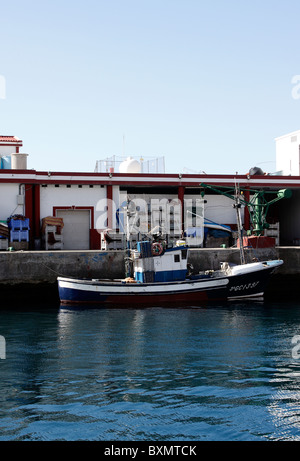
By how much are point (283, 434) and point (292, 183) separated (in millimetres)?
29744

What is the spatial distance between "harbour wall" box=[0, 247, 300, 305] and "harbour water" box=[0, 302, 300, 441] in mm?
5787

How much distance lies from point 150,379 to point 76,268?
50.4 feet

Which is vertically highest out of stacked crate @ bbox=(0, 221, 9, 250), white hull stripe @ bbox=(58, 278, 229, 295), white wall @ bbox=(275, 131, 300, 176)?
white wall @ bbox=(275, 131, 300, 176)

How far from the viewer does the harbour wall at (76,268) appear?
26.9m

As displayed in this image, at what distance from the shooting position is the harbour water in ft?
32.4

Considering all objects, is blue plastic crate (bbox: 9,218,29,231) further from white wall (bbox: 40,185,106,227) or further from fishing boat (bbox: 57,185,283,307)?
fishing boat (bbox: 57,185,283,307)

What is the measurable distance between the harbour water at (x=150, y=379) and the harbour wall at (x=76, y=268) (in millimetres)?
5787

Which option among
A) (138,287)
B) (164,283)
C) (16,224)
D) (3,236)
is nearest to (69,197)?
(16,224)

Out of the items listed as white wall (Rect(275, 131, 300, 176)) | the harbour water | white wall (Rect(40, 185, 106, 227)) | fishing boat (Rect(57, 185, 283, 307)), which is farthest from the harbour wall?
white wall (Rect(275, 131, 300, 176))

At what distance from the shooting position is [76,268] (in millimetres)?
27672

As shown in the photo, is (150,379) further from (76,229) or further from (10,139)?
(10,139)

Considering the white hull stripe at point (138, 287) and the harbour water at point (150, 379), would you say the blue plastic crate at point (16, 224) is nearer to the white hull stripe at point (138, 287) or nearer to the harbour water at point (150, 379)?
the white hull stripe at point (138, 287)

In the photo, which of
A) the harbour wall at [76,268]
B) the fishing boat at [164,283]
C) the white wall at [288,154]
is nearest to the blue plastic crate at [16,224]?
the harbour wall at [76,268]
